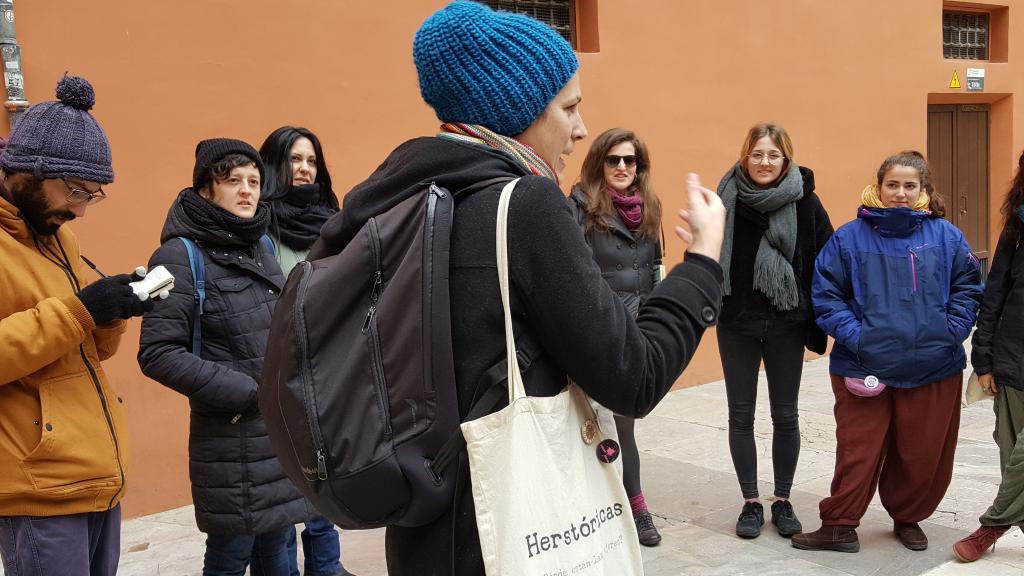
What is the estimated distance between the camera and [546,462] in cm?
153

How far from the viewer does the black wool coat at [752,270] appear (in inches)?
170

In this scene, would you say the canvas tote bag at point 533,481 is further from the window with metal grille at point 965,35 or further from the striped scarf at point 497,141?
the window with metal grille at point 965,35

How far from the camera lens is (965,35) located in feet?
33.3

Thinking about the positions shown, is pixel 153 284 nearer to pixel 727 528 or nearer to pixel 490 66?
pixel 490 66

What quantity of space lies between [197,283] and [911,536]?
11.1 ft

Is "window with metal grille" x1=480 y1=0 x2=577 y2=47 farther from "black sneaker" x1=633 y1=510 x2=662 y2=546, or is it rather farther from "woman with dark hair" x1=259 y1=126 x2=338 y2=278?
"black sneaker" x1=633 y1=510 x2=662 y2=546

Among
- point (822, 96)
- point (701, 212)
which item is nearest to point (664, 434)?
point (822, 96)

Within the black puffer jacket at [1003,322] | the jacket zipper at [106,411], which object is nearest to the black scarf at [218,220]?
the jacket zipper at [106,411]

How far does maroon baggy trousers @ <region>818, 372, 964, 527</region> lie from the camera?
4.07m

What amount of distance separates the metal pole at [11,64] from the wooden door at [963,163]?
359 inches

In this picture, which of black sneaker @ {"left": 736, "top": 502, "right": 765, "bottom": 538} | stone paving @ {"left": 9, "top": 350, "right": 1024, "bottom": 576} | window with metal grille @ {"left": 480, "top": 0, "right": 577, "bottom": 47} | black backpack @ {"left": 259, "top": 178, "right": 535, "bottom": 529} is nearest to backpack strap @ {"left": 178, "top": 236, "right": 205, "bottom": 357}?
stone paving @ {"left": 9, "top": 350, "right": 1024, "bottom": 576}

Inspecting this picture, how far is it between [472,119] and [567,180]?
16.7ft

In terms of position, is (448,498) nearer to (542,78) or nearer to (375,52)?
(542,78)

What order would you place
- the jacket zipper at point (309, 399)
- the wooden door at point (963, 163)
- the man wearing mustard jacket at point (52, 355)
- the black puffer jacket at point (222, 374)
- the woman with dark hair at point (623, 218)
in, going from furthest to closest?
1. the wooden door at point (963, 163)
2. the woman with dark hair at point (623, 218)
3. the black puffer jacket at point (222, 374)
4. the man wearing mustard jacket at point (52, 355)
5. the jacket zipper at point (309, 399)
